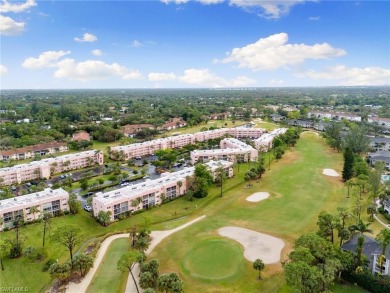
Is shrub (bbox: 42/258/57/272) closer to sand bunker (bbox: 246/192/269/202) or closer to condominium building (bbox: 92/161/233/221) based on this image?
condominium building (bbox: 92/161/233/221)

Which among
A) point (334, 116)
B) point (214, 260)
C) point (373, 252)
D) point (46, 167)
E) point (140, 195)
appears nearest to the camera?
point (373, 252)

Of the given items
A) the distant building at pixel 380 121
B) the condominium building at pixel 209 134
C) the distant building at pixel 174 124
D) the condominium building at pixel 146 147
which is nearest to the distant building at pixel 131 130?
the distant building at pixel 174 124

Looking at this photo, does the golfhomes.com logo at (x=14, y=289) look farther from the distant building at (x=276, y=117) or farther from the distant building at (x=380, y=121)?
the distant building at (x=380, y=121)

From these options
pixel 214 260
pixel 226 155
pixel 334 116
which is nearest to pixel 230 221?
pixel 214 260

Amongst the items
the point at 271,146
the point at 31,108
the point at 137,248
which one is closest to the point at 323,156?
the point at 271,146

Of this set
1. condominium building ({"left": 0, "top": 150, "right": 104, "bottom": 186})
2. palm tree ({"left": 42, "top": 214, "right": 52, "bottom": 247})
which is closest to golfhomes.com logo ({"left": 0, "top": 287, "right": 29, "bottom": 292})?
palm tree ({"left": 42, "top": 214, "right": 52, "bottom": 247})

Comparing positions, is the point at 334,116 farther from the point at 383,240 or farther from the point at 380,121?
the point at 383,240

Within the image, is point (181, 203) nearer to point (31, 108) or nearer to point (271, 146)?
point (271, 146)
